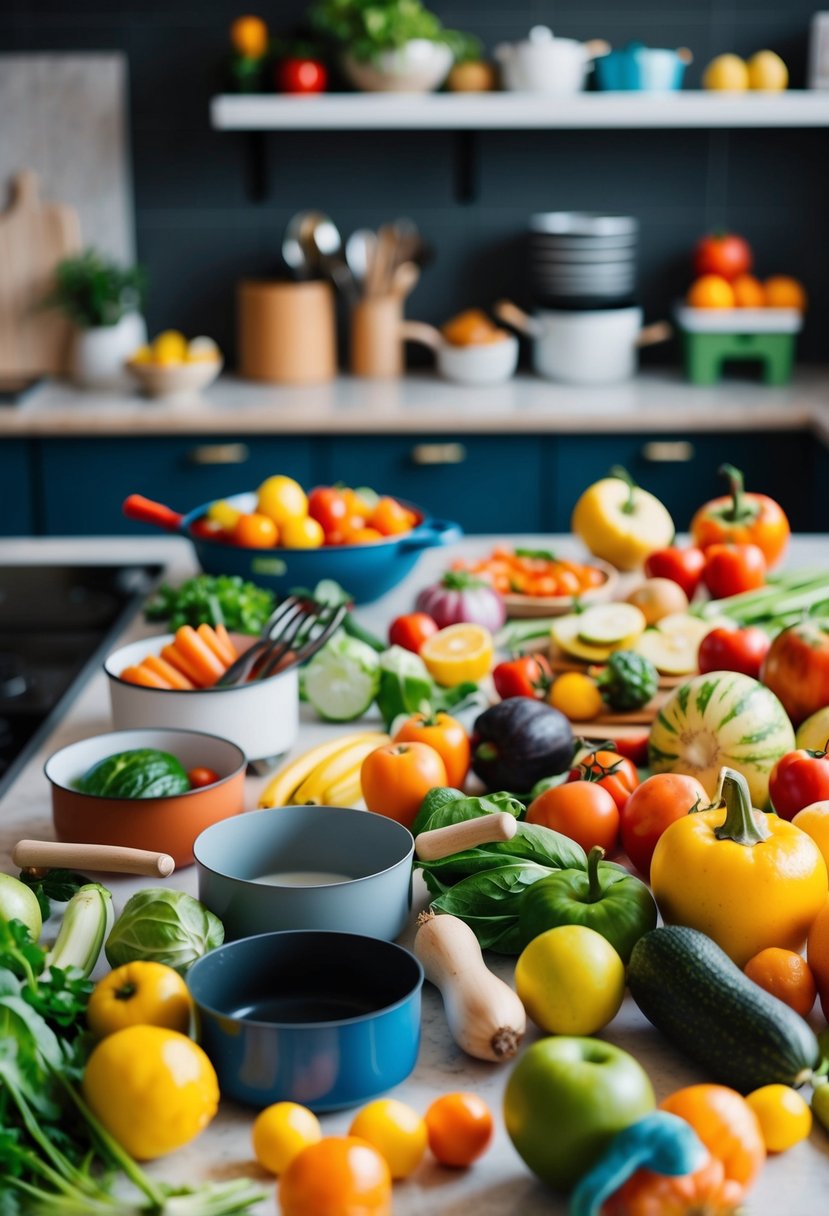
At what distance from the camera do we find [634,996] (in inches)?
41.4

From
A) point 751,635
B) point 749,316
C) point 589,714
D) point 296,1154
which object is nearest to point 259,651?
point 589,714

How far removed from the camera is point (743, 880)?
108 cm

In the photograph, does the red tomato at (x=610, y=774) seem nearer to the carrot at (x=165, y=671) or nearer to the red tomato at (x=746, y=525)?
→ the carrot at (x=165, y=671)

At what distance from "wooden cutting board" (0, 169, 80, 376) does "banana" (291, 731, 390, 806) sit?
2924 mm

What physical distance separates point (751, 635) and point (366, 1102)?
85 centimetres

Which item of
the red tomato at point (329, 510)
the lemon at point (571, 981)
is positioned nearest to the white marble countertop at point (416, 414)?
the red tomato at point (329, 510)

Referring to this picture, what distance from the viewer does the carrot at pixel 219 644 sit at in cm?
161

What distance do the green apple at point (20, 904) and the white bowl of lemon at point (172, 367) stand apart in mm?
2692

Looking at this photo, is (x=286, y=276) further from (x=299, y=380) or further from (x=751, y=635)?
(x=751, y=635)

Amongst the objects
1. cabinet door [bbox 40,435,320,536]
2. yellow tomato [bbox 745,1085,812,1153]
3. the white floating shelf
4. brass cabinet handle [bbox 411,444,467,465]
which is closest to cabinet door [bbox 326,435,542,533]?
brass cabinet handle [bbox 411,444,467,465]

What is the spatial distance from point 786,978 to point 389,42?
122 inches

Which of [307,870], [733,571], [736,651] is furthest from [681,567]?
[307,870]

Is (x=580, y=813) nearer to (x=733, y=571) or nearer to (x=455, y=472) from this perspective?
(x=733, y=571)

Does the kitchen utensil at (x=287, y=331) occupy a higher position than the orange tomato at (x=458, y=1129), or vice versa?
the kitchen utensil at (x=287, y=331)
